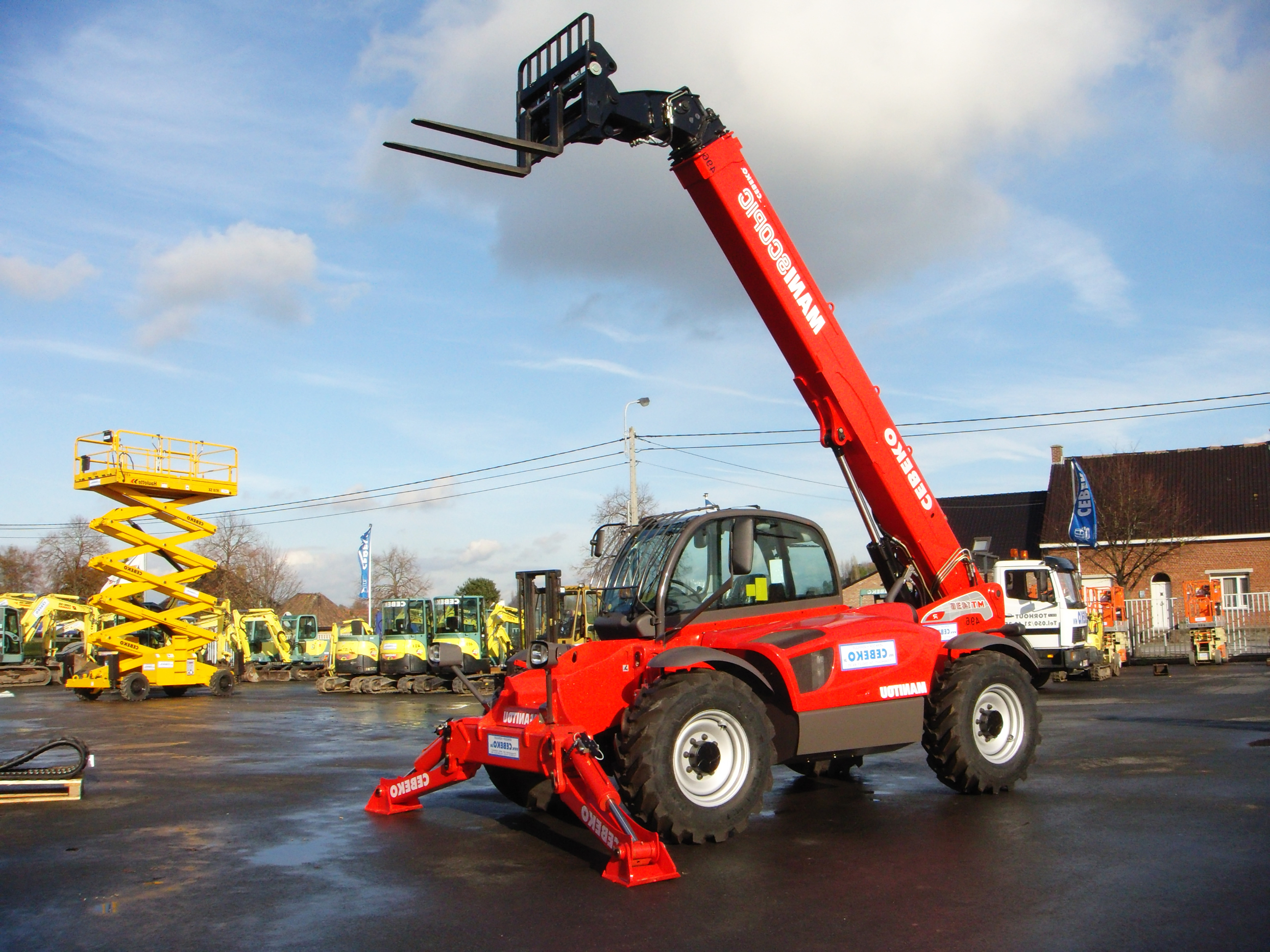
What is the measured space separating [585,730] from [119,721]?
51.9 ft

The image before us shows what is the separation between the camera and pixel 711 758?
7.17 meters

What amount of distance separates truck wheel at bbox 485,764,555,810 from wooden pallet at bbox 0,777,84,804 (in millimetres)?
4147

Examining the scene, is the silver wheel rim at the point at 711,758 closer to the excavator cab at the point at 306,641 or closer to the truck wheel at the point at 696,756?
the truck wheel at the point at 696,756

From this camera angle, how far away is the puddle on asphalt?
6.97m

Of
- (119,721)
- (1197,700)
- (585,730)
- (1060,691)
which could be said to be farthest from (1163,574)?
(585,730)

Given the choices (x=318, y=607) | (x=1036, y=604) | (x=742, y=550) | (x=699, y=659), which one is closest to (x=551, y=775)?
(x=699, y=659)

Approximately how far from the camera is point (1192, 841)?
6781 millimetres

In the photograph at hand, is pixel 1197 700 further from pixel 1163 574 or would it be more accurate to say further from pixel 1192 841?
pixel 1163 574

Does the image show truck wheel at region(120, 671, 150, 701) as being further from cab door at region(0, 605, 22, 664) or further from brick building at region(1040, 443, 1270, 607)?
brick building at region(1040, 443, 1270, 607)

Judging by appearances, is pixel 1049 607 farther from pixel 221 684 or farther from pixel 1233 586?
pixel 1233 586

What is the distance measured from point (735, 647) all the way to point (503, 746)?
72.4 inches

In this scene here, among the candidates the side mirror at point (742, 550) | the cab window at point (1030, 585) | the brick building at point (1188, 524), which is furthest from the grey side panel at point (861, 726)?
the brick building at point (1188, 524)

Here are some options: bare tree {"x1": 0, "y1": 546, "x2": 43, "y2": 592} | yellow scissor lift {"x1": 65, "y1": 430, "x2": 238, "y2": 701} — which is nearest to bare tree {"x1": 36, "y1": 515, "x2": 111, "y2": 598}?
bare tree {"x1": 0, "y1": 546, "x2": 43, "y2": 592}

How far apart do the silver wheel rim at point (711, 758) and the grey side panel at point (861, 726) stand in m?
0.67
